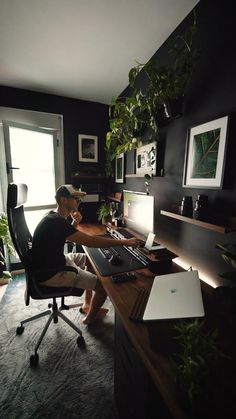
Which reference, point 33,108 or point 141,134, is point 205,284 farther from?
point 33,108

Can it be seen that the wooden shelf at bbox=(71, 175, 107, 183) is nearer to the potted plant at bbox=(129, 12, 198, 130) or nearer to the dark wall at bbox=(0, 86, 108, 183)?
the dark wall at bbox=(0, 86, 108, 183)

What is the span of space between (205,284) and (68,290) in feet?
3.44

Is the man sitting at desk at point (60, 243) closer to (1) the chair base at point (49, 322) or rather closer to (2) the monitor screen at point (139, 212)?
(2) the monitor screen at point (139, 212)

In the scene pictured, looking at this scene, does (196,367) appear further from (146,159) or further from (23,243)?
(146,159)

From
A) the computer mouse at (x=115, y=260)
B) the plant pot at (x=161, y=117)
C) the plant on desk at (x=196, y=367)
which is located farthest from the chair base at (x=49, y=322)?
the plant pot at (x=161, y=117)

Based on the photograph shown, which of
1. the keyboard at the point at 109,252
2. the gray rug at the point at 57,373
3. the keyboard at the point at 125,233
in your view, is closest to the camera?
the gray rug at the point at 57,373

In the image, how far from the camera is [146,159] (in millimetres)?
1885

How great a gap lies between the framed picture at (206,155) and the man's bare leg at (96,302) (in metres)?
1.17

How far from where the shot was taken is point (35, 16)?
1378mm

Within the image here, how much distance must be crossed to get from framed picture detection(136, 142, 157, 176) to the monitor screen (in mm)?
246

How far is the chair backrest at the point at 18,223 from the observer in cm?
131

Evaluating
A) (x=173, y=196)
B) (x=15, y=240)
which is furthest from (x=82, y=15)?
(x=15, y=240)

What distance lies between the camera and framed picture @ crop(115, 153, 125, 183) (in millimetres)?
2545

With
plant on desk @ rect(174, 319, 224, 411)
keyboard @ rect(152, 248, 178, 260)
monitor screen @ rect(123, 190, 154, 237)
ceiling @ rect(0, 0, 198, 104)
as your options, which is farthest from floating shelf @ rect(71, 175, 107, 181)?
plant on desk @ rect(174, 319, 224, 411)
